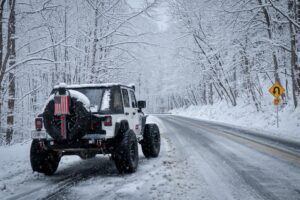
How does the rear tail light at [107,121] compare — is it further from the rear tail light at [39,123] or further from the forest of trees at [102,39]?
the forest of trees at [102,39]

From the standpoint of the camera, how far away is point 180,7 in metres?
26.2

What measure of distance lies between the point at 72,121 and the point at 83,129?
30cm

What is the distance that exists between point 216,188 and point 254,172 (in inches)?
61.2

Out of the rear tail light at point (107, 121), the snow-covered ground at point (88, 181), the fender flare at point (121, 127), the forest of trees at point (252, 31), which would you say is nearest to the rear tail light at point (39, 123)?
the snow-covered ground at point (88, 181)

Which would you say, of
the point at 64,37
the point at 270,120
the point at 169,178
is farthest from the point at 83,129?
the point at 270,120

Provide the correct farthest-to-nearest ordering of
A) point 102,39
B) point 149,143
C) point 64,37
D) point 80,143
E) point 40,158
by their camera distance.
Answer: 1. point 102,39
2. point 64,37
3. point 149,143
4. point 40,158
5. point 80,143

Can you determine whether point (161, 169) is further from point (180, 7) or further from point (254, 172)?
point (180, 7)

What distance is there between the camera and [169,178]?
17.4 feet

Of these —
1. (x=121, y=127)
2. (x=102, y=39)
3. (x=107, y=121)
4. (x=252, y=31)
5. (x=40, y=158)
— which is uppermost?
(x=252, y=31)

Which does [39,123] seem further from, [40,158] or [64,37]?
[64,37]

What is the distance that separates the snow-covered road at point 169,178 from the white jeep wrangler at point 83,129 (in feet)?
1.49

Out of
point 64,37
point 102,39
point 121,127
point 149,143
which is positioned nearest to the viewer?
point 121,127

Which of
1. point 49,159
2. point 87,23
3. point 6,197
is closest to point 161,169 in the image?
point 49,159

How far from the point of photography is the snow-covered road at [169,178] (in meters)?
4.43
